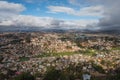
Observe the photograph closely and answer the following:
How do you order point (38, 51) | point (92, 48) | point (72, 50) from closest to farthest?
point (38, 51) < point (72, 50) < point (92, 48)

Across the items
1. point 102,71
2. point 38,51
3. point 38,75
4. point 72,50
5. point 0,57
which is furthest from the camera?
point 72,50

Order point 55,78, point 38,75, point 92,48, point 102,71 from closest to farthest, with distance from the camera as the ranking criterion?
point 55,78 < point 38,75 < point 102,71 < point 92,48

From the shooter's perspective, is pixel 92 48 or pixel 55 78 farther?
pixel 92 48

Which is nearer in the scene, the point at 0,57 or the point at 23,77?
the point at 23,77

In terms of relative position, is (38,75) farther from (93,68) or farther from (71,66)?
(93,68)

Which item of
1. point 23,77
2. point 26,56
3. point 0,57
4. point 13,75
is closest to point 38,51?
point 26,56

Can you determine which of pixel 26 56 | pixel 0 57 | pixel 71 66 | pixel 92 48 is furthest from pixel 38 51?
pixel 71 66

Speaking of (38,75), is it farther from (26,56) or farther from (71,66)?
(26,56)

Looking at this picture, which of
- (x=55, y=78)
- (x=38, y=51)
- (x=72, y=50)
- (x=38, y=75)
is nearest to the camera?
(x=55, y=78)

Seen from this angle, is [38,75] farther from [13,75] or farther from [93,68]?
[93,68]
